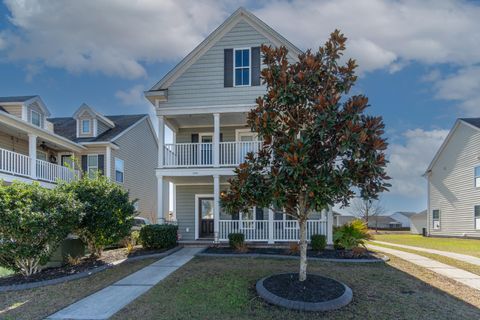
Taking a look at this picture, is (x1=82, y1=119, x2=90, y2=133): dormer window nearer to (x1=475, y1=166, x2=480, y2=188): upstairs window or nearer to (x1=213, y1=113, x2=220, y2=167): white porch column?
(x1=213, y1=113, x2=220, y2=167): white porch column

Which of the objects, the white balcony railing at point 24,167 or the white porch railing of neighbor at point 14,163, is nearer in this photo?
the white porch railing of neighbor at point 14,163

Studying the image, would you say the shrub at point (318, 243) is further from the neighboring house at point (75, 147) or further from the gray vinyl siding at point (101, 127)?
the gray vinyl siding at point (101, 127)

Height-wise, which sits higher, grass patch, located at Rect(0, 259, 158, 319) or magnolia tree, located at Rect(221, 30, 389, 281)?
magnolia tree, located at Rect(221, 30, 389, 281)

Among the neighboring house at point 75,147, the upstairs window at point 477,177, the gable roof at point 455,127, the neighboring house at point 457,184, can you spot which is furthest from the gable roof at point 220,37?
the neighboring house at point 457,184

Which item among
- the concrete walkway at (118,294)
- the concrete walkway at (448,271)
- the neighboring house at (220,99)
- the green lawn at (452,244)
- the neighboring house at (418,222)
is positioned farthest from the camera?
the neighboring house at (418,222)

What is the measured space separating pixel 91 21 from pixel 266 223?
10.8 meters

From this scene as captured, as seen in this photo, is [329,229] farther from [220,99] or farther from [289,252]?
[220,99]

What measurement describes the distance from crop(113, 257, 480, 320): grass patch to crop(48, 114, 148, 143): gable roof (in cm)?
1365

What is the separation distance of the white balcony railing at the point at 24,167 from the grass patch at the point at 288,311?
817cm

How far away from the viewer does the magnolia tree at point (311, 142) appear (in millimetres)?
6383

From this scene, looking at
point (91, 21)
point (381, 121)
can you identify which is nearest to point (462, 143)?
point (381, 121)

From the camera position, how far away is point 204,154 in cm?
1498

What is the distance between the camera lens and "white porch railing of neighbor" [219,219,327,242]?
1311 centimetres

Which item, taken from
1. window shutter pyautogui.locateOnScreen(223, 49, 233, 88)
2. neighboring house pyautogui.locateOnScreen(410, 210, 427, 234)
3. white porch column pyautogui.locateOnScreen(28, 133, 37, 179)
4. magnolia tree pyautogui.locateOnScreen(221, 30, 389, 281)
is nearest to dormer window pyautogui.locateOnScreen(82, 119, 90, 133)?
white porch column pyautogui.locateOnScreen(28, 133, 37, 179)
